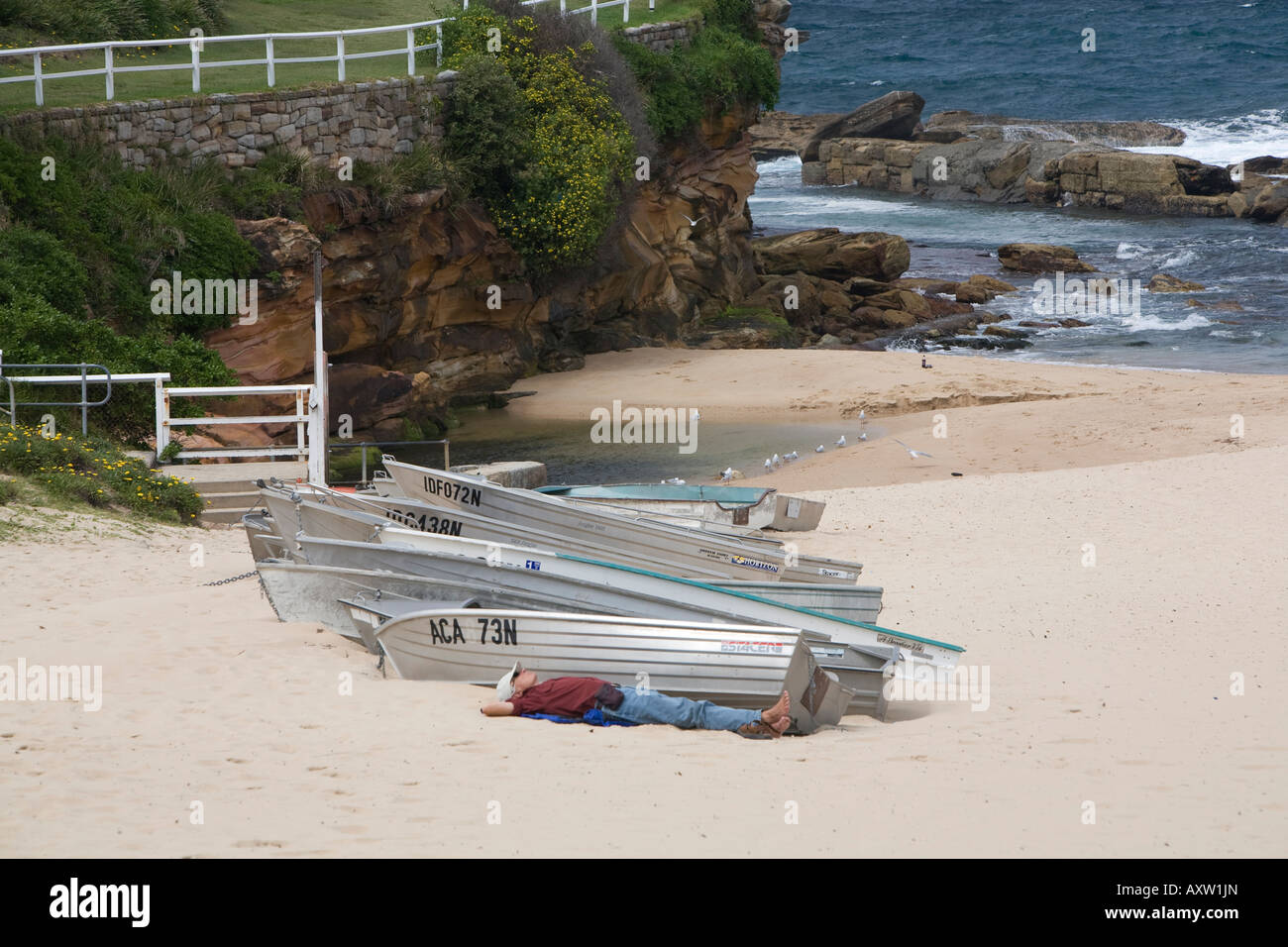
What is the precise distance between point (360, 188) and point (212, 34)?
284 inches

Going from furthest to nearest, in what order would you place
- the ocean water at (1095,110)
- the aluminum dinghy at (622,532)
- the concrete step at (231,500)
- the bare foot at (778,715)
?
the ocean water at (1095,110) → the concrete step at (231,500) → the aluminum dinghy at (622,532) → the bare foot at (778,715)

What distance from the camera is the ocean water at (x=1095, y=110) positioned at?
3322 centimetres

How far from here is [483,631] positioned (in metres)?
8.89

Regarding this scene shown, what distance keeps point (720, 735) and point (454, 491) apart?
5.80m

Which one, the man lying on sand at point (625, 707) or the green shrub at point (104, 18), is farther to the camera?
the green shrub at point (104, 18)

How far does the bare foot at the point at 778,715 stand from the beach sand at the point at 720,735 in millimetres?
169

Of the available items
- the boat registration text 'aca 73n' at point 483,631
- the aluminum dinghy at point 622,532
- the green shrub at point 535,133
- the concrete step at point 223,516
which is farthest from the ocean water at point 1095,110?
the boat registration text 'aca 73n' at point 483,631

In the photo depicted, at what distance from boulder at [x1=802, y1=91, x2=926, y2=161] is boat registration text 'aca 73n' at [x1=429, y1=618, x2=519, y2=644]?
2241 inches

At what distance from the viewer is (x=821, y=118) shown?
6950cm

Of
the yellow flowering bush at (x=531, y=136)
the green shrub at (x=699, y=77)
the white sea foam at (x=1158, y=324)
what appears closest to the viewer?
the yellow flowering bush at (x=531, y=136)

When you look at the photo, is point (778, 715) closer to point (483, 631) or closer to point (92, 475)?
point (483, 631)

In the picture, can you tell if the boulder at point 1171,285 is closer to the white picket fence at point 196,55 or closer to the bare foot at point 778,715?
the white picket fence at point 196,55

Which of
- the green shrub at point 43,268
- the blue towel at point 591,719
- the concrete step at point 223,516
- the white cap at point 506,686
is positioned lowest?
the concrete step at point 223,516

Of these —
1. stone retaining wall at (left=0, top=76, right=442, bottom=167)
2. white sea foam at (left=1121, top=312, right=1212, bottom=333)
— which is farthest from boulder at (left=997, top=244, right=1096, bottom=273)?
stone retaining wall at (left=0, top=76, right=442, bottom=167)
